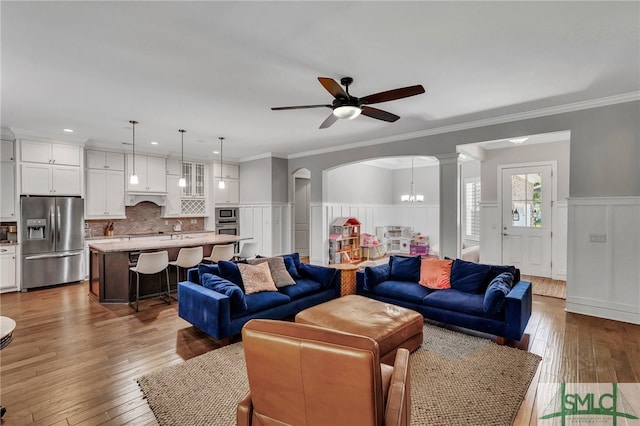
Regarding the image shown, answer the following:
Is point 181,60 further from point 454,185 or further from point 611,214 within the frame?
point 611,214

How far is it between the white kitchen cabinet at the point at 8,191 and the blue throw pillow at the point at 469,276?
7309 mm

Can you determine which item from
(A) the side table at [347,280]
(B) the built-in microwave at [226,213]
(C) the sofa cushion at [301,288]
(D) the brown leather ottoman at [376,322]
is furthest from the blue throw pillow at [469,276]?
(B) the built-in microwave at [226,213]

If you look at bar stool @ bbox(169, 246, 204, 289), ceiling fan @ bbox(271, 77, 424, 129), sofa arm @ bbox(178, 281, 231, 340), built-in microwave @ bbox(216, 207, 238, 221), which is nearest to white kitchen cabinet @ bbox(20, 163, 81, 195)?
bar stool @ bbox(169, 246, 204, 289)

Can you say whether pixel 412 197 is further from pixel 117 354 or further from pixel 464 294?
pixel 117 354

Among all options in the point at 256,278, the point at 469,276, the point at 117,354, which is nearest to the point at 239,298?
the point at 256,278

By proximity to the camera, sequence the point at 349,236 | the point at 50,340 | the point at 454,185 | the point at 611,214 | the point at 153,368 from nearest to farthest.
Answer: the point at 153,368
the point at 50,340
the point at 611,214
the point at 454,185
the point at 349,236

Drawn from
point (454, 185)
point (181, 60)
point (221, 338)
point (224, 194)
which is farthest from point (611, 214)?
point (224, 194)

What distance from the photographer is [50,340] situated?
11.4 feet

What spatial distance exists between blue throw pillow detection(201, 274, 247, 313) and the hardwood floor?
1.63 feet

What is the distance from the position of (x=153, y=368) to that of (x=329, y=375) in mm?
2357

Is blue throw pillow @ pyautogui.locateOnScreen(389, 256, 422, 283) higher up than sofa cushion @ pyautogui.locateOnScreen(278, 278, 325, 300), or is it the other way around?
blue throw pillow @ pyautogui.locateOnScreen(389, 256, 422, 283)

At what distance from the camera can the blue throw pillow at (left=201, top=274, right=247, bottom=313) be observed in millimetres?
3329

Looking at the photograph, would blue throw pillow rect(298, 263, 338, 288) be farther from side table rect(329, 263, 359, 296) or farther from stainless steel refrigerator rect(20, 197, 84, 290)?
stainless steel refrigerator rect(20, 197, 84, 290)

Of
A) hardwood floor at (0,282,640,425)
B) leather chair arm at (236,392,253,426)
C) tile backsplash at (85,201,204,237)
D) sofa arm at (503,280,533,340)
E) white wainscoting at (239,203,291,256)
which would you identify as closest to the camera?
leather chair arm at (236,392,253,426)
